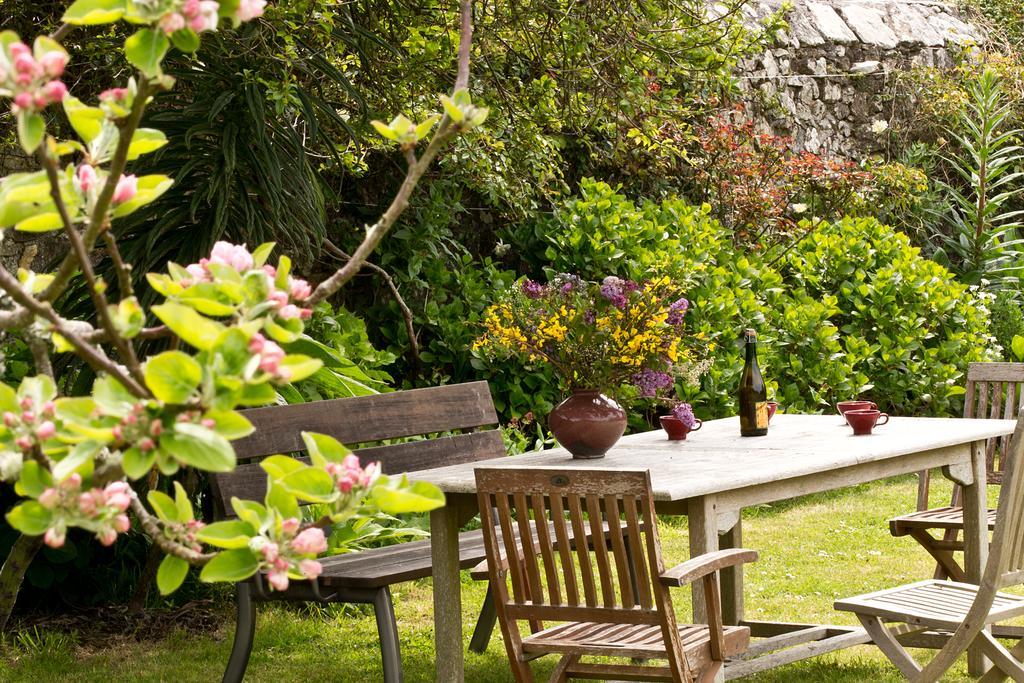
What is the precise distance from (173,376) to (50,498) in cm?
20

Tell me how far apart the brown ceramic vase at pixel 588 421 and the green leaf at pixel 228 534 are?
101 inches

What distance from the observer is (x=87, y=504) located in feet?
4.11

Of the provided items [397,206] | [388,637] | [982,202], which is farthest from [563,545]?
[982,202]

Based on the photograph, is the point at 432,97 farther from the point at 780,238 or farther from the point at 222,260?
the point at 222,260

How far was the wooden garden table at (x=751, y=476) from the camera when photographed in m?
3.39

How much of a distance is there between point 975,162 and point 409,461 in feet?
23.4

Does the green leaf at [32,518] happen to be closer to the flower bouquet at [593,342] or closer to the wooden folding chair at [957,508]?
the flower bouquet at [593,342]

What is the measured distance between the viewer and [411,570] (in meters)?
3.67

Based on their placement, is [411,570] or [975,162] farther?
[975,162]

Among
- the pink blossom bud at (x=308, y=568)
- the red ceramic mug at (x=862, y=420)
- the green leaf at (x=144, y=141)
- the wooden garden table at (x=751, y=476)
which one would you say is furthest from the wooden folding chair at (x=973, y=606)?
the green leaf at (x=144, y=141)

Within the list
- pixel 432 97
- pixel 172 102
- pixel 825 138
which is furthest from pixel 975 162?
pixel 172 102

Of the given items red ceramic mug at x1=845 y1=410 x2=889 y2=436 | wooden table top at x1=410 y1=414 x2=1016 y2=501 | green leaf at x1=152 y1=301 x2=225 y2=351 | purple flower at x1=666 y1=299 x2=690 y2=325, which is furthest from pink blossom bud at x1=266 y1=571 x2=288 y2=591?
red ceramic mug at x1=845 y1=410 x2=889 y2=436

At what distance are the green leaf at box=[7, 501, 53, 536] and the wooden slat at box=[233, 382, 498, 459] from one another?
2.63 metres

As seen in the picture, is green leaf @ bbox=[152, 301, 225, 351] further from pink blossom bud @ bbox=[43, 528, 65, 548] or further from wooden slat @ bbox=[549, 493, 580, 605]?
wooden slat @ bbox=[549, 493, 580, 605]
